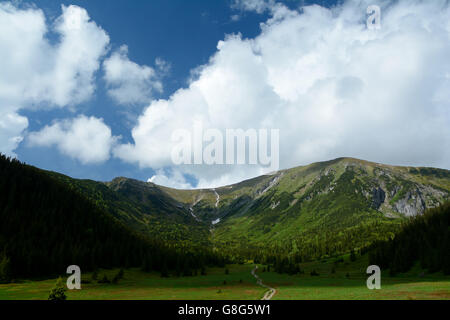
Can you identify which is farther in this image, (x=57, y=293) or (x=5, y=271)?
(x=5, y=271)

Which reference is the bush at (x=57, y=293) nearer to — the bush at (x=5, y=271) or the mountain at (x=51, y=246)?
the bush at (x=5, y=271)

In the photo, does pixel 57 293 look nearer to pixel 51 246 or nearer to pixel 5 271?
pixel 5 271

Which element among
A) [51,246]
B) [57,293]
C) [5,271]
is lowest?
[51,246]

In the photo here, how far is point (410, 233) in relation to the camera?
186125 millimetres

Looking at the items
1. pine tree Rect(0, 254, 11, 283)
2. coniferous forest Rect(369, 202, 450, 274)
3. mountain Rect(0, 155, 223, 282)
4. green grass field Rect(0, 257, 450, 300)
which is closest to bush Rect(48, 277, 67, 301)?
green grass field Rect(0, 257, 450, 300)

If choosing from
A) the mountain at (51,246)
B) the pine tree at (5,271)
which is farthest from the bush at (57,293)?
the mountain at (51,246)

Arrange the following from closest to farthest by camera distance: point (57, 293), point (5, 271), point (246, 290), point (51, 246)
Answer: point (57, 293) < point (246, 290) < point (5, 271) < point (51, 246)

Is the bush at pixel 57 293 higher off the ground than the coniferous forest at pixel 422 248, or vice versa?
the bush at pixel 57 293

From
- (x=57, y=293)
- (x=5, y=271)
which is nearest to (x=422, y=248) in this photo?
(x=57, y=293)

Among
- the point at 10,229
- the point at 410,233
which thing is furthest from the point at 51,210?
the point at 410,233

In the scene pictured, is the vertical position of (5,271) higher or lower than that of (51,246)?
higher

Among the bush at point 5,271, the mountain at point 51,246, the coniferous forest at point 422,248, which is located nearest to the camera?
the bush at point 5,271

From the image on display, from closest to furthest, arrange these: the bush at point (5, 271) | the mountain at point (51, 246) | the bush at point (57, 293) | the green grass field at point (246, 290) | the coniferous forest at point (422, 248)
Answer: the bush at point (57, 293), the green grass field at point (246, 290), the bush at point (5, 271), the coniferous forest at point (422, 248), the mountain at point (51, 246)
